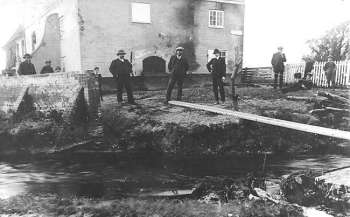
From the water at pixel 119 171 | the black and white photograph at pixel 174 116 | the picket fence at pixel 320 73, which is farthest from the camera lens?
the picket fence at pixel 320 73

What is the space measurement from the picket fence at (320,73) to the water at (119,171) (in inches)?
200

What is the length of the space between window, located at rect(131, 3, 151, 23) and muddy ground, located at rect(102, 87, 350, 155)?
450 cm

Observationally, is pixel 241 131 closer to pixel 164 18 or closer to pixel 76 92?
pixel 76 92

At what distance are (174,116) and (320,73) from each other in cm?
727

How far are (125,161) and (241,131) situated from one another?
347 cm

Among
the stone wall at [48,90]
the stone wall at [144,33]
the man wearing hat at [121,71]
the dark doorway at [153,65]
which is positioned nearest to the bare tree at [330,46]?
the stone wall at [144,33]

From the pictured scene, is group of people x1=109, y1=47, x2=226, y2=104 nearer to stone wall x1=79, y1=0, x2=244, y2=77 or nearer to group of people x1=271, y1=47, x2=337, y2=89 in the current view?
stone wall x1=79, y1=0, x2=244, y2=77

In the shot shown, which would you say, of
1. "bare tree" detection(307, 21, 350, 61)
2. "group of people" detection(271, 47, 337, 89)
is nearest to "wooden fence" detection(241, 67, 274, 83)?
"bare tree" detection(307, 21, 350, 61)

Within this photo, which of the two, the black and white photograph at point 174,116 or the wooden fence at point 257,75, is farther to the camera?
the wooden fence at point 257,75

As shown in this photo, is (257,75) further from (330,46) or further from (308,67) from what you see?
(330,46)

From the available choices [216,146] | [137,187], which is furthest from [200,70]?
[137,187]

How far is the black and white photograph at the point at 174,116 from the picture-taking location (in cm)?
552

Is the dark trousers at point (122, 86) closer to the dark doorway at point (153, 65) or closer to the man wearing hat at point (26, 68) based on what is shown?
the dark doorway at point (153, 65)

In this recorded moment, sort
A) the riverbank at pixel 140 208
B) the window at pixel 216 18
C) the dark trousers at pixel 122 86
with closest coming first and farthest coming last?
the riverbank at pixel 140 208
the dark trousers at pixel 122 86
the window at pixel 216 18
